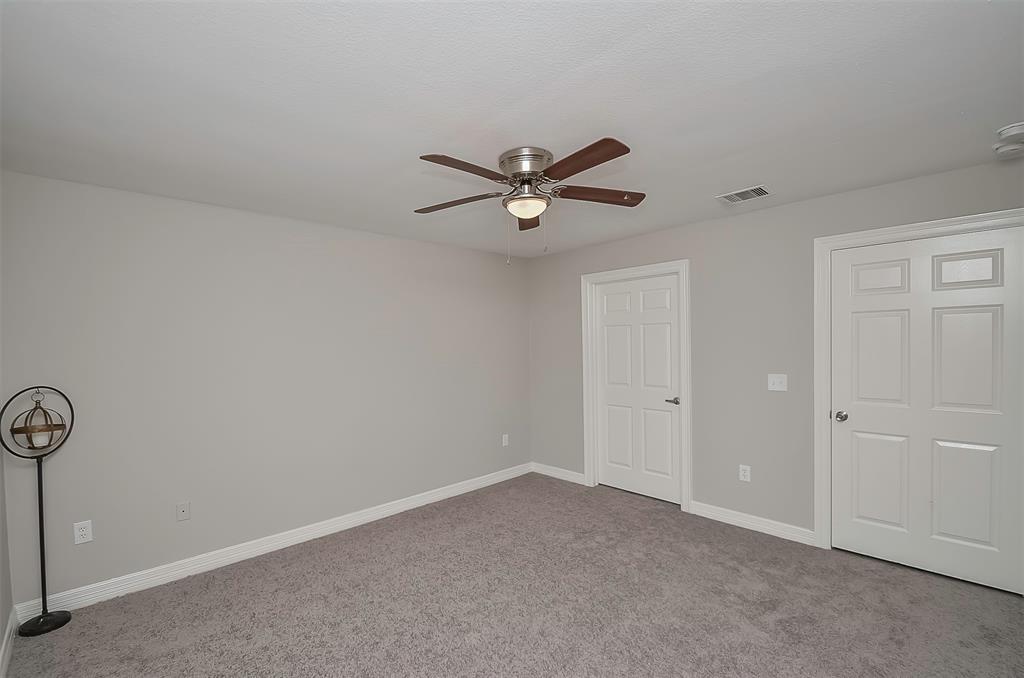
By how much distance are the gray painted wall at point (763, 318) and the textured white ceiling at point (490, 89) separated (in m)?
0.30

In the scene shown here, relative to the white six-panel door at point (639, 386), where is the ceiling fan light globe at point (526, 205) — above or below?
above

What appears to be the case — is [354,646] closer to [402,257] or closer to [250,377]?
[250,377]

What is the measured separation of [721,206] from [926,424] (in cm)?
189

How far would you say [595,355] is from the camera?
481 centimetres

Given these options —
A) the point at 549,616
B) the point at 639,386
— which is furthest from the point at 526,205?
the point at 639,386

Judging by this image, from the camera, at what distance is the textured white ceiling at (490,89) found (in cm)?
143

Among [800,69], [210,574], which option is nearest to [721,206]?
[800,69]

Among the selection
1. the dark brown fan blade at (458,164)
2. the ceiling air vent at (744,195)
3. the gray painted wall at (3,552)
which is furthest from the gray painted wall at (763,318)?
the gray painted wall at (3,552)

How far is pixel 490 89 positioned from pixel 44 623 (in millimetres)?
3470

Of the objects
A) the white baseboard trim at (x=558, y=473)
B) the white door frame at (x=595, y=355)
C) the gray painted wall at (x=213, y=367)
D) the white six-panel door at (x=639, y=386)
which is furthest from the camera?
the white baseboard trim at (x=558, y=473)

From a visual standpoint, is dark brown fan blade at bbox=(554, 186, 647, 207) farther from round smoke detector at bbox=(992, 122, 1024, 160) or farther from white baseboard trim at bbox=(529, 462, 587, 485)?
white baseboard trim at bbox=(529, 462, 587, 485)

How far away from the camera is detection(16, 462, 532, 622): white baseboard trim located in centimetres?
269

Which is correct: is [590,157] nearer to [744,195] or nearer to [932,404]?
[744,195]

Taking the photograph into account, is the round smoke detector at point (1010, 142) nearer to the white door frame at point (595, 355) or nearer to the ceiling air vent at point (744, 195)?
the ceiling air vent at point (744, 195)
